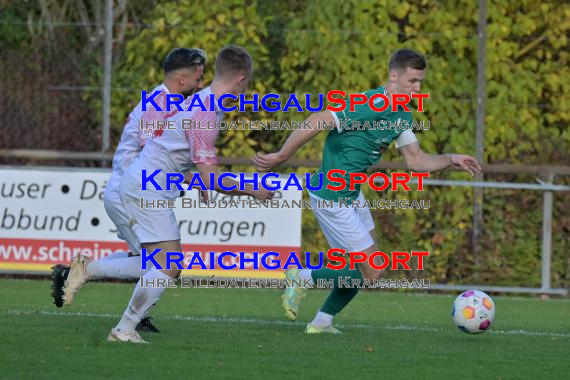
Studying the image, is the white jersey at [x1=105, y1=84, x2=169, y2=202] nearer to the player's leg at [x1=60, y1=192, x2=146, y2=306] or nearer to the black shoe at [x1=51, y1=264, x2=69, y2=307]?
the player's leg at [x1=60, y1=192, x2=146, y2=306]

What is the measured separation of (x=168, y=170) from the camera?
7.91 meters

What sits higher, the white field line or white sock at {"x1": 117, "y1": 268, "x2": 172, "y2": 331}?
white sock at {"x1": 117, "y1": 268, "x2": 172, "y2": 331}

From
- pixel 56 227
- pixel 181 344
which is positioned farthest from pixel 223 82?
pixel 56 227

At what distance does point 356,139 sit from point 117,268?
5.92 ft

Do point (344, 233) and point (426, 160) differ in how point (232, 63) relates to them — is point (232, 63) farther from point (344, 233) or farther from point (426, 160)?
point (426, 160)

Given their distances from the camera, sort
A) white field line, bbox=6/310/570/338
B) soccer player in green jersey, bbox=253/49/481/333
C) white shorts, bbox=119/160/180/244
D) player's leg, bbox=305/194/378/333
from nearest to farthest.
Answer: white shorts, bbox=119/160/180/244 < soccer player in green jersey, bbox=253/49/481/333 < player's leg, bbox=305/194/378/333 < white field line, bbox=6/310/570/338

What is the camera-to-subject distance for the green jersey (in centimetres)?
862

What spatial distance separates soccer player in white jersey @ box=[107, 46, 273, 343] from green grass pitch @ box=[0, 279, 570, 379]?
0.98 feet

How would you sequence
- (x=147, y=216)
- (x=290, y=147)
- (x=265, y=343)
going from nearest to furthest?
(x=147, y=216) < (x=265, y=343) < (x=290, y=147)

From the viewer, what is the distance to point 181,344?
7922mm

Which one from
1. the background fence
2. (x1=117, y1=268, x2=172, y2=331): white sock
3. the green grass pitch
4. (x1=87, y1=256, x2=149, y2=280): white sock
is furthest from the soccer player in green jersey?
the background fence

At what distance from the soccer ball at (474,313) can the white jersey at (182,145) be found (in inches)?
80.0

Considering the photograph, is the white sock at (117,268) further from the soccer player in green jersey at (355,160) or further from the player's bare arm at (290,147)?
the soccer player in green jersey at (355,160)

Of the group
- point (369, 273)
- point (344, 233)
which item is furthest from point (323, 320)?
point (344, 233)
